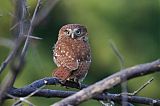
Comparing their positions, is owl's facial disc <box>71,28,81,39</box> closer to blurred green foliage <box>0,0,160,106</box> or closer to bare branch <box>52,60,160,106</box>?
bare branch <box>52,60,160,106</box>

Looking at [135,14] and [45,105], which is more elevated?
[135,14]

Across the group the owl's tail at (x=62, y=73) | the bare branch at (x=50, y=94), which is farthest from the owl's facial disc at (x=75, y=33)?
the bare branch at (x=50, y=94)

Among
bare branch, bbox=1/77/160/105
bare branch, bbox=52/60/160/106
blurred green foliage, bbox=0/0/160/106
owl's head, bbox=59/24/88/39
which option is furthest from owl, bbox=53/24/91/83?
blurred green foliage, bbox=0/0/160/106

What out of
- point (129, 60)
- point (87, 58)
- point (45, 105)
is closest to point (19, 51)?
point (87, 58)

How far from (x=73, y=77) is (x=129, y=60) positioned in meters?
8.66

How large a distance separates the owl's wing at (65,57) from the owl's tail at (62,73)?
0.26 ft

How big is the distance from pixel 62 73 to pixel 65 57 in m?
0.41

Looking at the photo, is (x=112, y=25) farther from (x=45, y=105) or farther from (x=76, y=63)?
(x=76, y=63)

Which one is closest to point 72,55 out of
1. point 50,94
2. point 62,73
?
point 62,73

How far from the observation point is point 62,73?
399 centimetres

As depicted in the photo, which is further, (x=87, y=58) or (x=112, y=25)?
(x=112, y=25)

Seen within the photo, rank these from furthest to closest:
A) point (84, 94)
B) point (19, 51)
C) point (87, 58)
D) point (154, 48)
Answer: point (154, 48), point (87, 58), point (84, 94), point (19, 51)

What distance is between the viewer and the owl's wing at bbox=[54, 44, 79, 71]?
4.29 m

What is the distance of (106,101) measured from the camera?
337 centimetres
